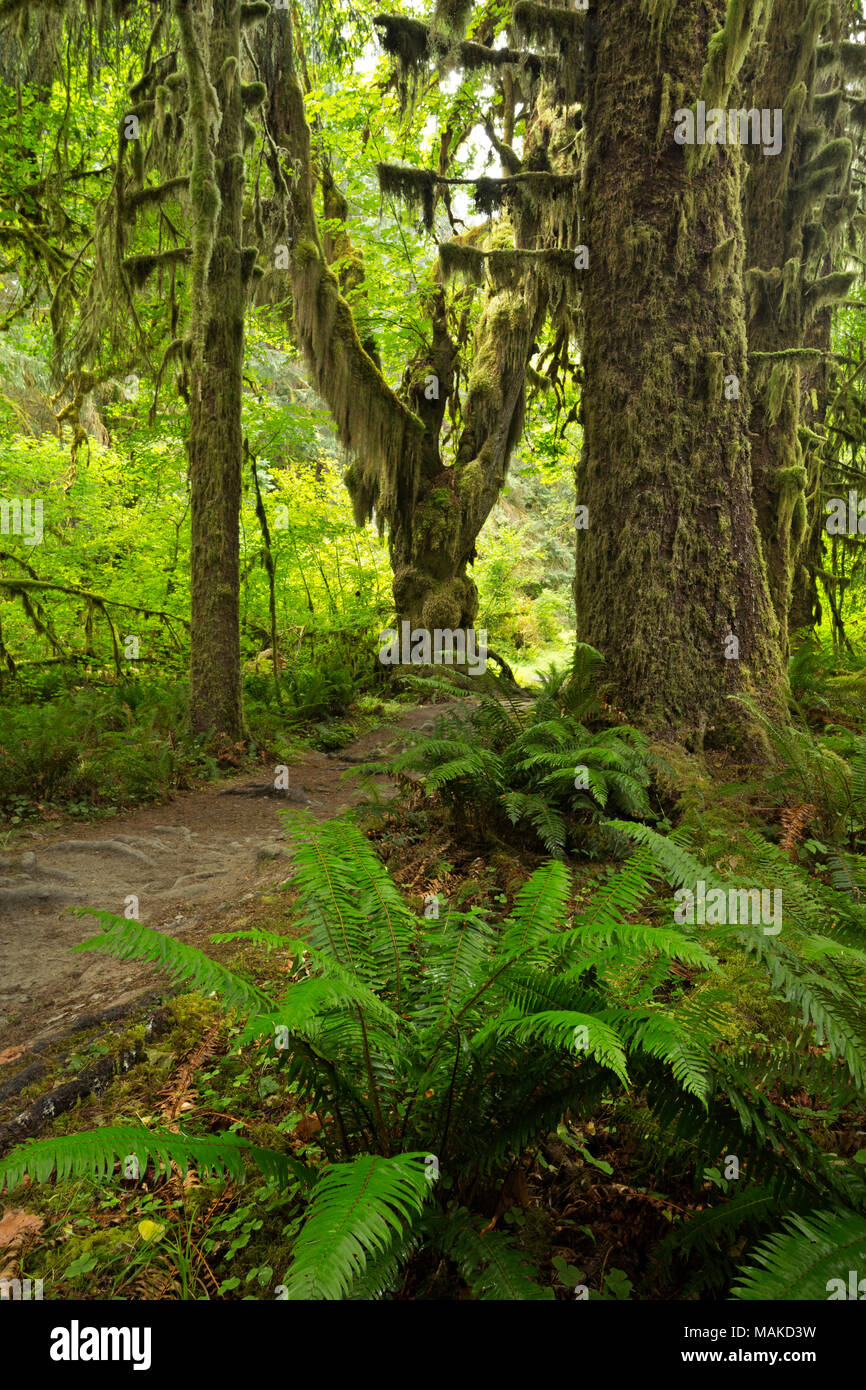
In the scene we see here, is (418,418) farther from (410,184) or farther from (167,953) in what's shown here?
(167,953)

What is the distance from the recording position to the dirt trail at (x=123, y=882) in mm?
3658

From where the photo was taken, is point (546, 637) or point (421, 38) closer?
point (421, 38)

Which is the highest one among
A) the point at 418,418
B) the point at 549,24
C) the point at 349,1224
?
the point at 549,24

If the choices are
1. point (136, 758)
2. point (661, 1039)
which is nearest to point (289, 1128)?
point (661, 1039)

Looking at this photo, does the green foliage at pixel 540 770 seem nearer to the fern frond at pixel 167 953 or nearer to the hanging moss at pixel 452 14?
the fern frond at pixel 167 953

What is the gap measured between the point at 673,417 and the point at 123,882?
4.95 meters

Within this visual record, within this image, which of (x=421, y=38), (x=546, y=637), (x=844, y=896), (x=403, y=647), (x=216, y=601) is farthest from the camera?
(x=546, y=637)

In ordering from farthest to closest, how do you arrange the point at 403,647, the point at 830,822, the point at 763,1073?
the point at 403,647 < the point at 830,822 < the point at 763,1073

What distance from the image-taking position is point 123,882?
5.11 metres

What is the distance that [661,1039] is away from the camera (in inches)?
61.6

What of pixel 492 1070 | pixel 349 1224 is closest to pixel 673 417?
pixel 492 1070

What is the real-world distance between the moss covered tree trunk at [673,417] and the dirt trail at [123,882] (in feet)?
6.19

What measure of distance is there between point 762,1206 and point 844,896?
1.19 m

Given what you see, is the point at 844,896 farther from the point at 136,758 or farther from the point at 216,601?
the point at 216,601
